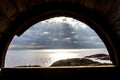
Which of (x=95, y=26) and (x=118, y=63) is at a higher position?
(x=95, y=26)

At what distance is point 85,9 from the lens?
3475 millimetres

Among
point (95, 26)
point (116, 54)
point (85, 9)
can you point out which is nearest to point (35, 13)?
point (85, 9)

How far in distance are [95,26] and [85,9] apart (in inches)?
16.9

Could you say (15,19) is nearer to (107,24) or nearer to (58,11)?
(58,11)

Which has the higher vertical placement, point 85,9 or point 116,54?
point 85,9

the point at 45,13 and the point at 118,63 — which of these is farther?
the point at 45,13
